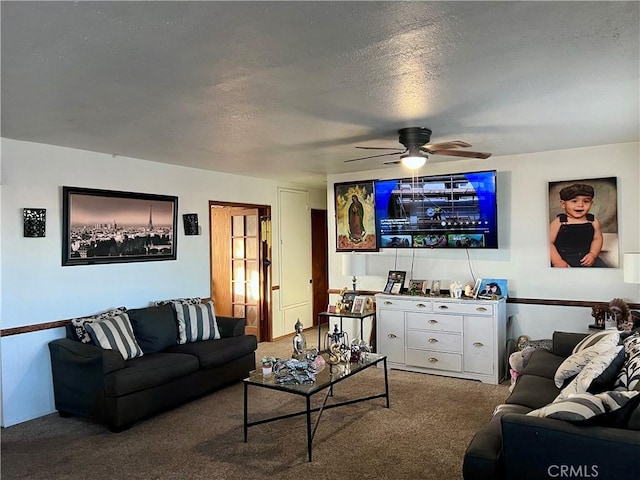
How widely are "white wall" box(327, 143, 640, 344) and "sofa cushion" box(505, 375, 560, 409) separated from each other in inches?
70.3

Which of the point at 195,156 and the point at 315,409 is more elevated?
the point at 195,156

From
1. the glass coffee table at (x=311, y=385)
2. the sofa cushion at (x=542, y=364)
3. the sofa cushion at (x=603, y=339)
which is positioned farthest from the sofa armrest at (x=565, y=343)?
the glass coffee table at (x=311, y=385)

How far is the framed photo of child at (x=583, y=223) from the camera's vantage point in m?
4.72

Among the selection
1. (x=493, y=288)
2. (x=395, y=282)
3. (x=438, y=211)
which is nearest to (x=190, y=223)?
(x=395, y=282)

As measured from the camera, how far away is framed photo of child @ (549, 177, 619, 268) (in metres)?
4.72

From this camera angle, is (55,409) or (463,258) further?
(463,258)

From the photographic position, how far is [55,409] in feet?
13.9

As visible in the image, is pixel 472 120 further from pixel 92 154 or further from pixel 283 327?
pixel 283 327

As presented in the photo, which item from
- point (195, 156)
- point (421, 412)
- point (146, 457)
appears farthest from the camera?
point (195, 156)

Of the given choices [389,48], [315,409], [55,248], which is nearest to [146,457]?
[315,409]

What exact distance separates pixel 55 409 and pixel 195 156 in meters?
2.65

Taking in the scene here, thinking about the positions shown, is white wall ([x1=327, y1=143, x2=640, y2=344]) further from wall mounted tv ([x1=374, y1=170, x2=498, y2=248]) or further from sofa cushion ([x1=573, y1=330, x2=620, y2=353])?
sofa cushion ([x1=573, y1=330, x2=620, y2=353])

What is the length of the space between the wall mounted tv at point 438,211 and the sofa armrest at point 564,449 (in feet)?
10.5

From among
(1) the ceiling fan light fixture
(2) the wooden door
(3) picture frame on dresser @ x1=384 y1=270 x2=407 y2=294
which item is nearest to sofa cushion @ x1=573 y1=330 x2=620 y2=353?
(1) the ceiling fan light fixture
